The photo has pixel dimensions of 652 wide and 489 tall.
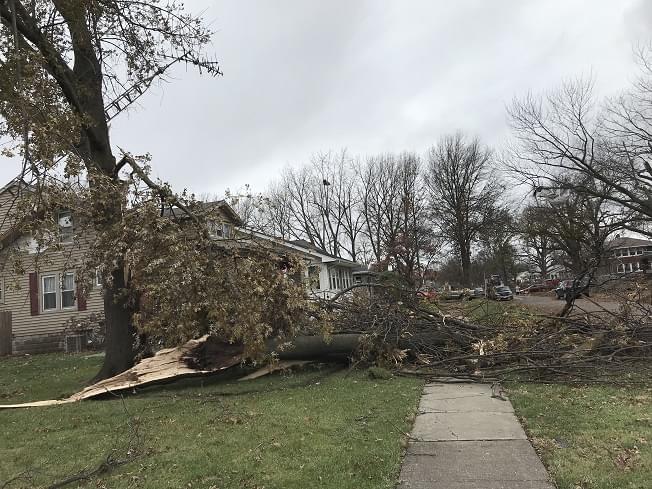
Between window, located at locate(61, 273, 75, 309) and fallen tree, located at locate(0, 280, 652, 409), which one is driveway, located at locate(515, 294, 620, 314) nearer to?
fallen tree, located at locate(0, 280, 652, 409)

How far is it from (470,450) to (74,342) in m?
18.6

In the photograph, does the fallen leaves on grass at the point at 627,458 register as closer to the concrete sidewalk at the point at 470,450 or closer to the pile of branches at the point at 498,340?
the concrete sidewalk at the point at 470,450

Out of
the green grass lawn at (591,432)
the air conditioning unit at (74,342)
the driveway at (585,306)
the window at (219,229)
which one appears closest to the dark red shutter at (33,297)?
the air conditioning unit at (74,342)

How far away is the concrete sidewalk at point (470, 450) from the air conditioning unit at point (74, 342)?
1633 cm

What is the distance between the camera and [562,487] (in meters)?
4.11

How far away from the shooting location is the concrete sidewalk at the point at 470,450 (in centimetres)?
430

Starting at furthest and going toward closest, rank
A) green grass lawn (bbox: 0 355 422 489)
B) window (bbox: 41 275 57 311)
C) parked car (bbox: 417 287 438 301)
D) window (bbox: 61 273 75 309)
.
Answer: window (bbox: 41 275 57 311)
window (bbox: 61 273 75 309)
parked car (bbox: 417 287 438 301)
green grass lawn (bbox: 0 355 422 489)

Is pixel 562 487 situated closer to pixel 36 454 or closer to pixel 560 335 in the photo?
pixel 36 454

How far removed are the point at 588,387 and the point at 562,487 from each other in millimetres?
4157

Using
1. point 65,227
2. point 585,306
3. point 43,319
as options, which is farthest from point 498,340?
point 43,319

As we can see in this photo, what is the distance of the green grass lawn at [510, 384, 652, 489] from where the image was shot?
169 inches

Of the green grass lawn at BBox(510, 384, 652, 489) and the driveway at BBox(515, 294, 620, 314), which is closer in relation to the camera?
the green grass lawn at BBox(510, 384, 652, 489)

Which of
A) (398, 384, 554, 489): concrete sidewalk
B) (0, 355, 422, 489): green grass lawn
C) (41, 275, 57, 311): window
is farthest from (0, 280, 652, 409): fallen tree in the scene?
(41, 275, 57, 311): window

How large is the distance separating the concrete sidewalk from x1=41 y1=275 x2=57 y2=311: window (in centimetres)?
1918
